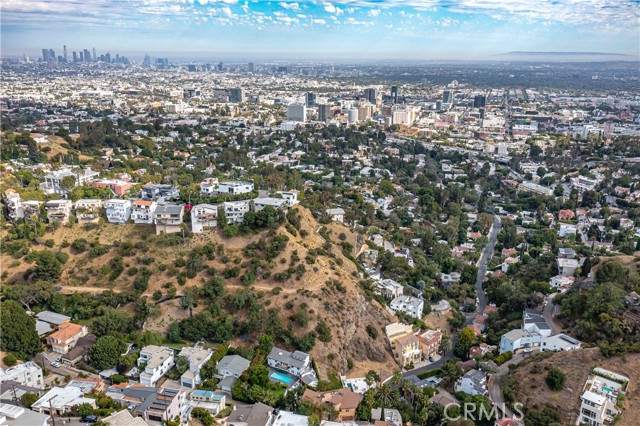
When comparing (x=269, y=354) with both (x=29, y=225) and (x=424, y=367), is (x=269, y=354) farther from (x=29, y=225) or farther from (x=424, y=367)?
(x=29, y=225)

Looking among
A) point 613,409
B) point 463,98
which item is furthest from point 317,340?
point 463,98

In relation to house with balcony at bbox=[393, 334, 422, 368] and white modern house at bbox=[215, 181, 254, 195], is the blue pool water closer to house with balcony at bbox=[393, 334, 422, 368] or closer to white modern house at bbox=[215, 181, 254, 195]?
house with balcony at bbox=[393, 334, 422, 368]

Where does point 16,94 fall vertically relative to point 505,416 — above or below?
above

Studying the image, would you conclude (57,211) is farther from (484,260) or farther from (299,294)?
(484,260)

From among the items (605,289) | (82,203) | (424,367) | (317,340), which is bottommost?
(424,367)

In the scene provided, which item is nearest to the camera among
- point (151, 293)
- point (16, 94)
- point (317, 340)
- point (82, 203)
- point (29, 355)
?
point (29, 355)

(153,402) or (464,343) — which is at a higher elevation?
(153,402)

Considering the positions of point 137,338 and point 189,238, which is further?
point 189,238

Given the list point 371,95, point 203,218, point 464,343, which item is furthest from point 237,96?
point 464,343
